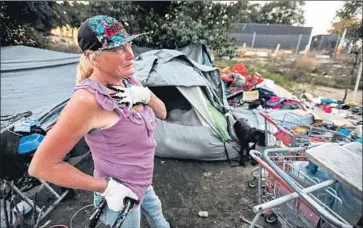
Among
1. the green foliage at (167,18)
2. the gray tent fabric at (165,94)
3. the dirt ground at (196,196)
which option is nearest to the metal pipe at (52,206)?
the dirt ground at (196,196)

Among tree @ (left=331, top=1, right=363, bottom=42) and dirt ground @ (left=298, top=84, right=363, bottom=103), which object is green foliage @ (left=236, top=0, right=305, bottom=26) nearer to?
dirt ground @ (left=298, top=84, right=363, bottom=103)

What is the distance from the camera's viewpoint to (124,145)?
4.08 feet

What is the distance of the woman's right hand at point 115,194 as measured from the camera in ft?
4.24

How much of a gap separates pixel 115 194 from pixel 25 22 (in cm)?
619

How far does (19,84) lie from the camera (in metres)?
4.38

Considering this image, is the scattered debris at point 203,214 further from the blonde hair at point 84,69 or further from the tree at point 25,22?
the tree at point 25,22

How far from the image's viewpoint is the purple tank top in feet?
3.84

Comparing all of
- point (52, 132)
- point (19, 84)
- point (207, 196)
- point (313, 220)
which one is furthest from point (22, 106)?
point (313, 220)

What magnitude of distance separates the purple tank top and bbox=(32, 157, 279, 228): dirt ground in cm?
145

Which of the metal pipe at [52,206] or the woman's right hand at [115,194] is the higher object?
the woman's right hand at [115,194]

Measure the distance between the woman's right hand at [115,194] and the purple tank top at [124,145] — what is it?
4cm

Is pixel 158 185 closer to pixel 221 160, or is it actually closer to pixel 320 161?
pixel 221 160

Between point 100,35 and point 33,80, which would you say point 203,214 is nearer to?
point 100,35

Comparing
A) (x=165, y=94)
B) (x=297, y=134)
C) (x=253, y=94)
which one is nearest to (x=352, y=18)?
(x=253, y=94)
